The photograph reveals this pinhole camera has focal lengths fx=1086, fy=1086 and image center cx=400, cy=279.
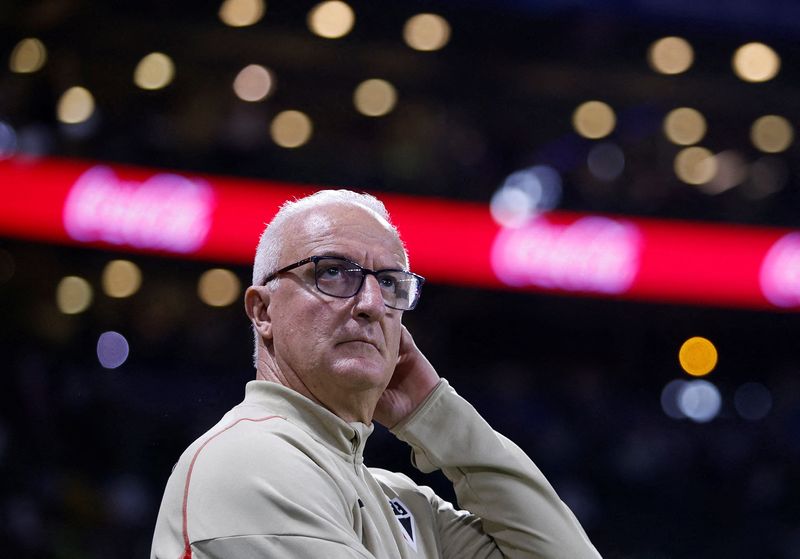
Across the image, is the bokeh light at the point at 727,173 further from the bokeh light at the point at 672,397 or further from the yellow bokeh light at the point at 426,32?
the yellow bokeh light at the point at 426,32

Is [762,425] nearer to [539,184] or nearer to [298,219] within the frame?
[539,184]

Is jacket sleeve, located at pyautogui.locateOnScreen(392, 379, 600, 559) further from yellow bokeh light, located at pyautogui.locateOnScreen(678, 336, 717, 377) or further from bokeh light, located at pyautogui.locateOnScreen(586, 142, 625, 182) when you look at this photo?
yellow bokeh light, located at pyautogui.locateOnScreen(678, 336, 717, 377)

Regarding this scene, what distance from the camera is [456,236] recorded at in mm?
8617

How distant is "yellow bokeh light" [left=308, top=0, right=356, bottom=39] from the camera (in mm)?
9336

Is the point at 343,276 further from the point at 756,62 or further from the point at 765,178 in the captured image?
the point at 756,62

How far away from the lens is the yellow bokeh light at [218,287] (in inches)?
331

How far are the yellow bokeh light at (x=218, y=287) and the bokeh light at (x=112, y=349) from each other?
2.87 ft

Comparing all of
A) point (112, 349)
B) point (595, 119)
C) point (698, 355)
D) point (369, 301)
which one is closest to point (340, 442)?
point (369, 301)

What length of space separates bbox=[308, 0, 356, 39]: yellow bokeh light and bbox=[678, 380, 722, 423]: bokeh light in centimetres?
426

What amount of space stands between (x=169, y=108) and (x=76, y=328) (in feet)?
6.19

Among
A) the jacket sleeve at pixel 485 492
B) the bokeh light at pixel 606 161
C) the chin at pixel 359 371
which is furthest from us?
the bokeh light at pixel 606 161

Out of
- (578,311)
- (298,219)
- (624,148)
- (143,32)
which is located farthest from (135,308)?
(298,219)

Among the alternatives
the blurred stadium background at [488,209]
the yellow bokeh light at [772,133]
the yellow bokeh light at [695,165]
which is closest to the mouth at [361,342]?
the blurred stadium background at [488,209]

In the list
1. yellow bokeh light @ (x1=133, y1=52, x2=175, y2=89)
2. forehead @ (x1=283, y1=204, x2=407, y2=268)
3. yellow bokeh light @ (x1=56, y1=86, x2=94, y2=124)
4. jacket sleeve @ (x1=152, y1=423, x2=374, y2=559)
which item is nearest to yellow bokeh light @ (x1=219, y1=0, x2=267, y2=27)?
yellow bokeh light @ (x1=133, y1=52, x2=175, y2=89)
